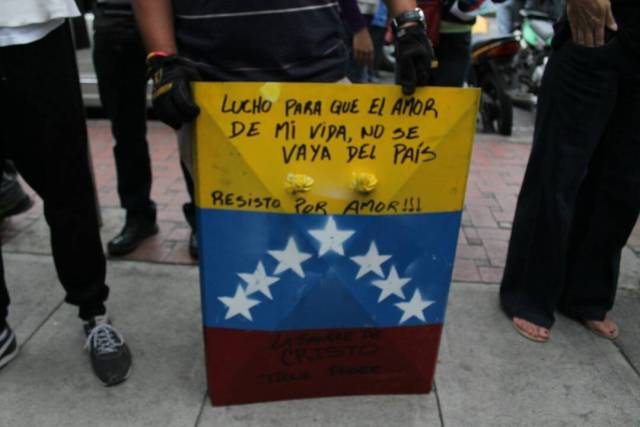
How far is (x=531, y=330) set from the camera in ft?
7.57

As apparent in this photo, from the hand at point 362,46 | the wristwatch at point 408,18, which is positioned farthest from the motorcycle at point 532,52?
the wristwatch at point 408,18

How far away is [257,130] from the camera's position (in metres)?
1.53

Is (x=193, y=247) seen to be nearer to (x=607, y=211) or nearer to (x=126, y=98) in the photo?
(x=126, y=98)

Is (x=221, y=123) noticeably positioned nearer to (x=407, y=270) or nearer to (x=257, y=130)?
(x=257, y=130)

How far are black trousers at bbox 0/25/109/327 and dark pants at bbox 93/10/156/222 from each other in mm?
604

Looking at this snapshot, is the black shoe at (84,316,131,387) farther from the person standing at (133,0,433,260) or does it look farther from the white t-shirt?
the white t-shirt

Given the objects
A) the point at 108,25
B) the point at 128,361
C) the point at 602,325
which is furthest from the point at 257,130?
the point at 602,325

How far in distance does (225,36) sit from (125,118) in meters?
1.25

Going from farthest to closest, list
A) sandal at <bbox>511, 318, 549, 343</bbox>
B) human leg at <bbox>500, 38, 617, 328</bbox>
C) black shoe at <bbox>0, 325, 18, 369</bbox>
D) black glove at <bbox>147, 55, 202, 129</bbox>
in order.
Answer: sandal at <bbox>511, 318, 549, 343</bbox> < black shoe at <bbox>0, 325, 18, 369</bbox> < human leg at <bbox>500, 38, 617, 328</bbox> < black glove at <bbox>147, 55, 202, 129</bbox>

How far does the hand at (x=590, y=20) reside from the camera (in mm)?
1744

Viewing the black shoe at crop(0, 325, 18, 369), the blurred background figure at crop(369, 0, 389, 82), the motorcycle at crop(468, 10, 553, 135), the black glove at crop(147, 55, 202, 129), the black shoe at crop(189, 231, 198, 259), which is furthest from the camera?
the motorcycle at crop(468, 10, 553, 135)

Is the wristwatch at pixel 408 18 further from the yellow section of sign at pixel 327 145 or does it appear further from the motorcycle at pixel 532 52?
the motorcycle at pixel 532 52

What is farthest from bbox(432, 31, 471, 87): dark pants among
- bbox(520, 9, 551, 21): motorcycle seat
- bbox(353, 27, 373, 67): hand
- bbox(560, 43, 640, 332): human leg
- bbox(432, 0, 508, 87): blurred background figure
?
bbox(520, 9, 551, 21): motorcycle seat

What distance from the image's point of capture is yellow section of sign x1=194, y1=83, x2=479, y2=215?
152 cm
